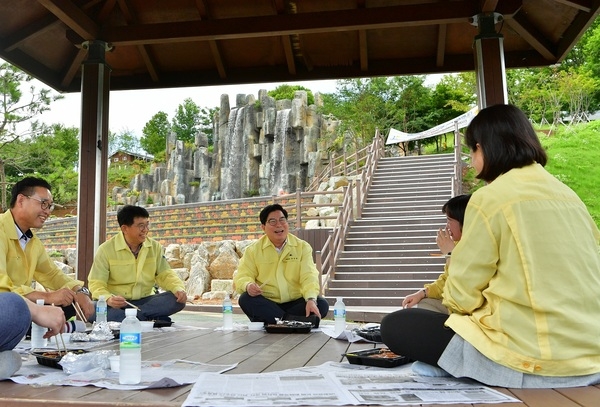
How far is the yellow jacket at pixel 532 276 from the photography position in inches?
62.1

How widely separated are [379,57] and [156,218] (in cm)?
1498

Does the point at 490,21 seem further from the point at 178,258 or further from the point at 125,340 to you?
the point at 178,258

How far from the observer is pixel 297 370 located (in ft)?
6.59

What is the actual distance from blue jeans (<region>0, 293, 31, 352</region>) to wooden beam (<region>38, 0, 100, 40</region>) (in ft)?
8.92

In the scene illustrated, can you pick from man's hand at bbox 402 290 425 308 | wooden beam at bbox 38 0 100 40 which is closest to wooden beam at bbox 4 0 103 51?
wooden beam at bbox 38 0 100 40

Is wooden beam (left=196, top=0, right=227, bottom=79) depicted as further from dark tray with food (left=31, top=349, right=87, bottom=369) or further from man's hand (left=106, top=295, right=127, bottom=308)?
dark tray with food (left=31, top=349, right=87, bottom=369)

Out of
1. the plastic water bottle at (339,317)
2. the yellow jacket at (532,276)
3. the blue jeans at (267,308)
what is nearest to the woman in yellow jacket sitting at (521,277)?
the yellow jacket at (532,276)

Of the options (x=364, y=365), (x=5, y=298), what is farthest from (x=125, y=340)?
(x=364, y=365)

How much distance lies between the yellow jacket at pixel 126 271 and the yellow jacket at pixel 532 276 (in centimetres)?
277

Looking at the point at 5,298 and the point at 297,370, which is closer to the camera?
the point at 5,298

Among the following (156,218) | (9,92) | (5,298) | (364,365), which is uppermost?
(9,92)

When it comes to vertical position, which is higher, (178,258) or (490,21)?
(490,21)

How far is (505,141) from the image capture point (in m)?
1.70

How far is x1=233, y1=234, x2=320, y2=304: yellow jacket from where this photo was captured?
3.99 m
